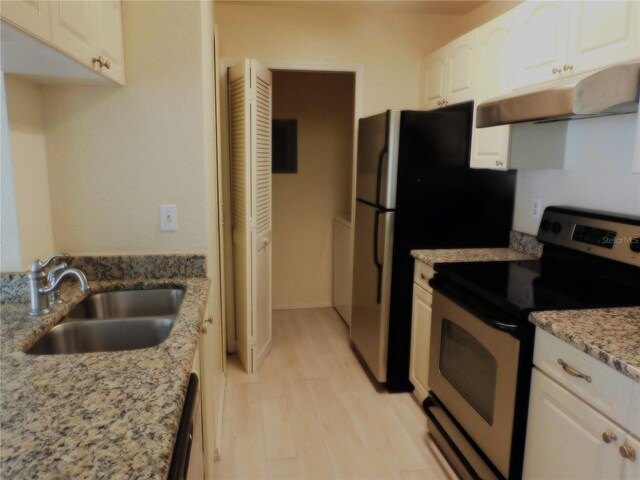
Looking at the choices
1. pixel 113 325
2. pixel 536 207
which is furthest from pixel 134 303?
pixel 536 207

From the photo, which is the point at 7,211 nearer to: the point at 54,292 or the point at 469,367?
the point at 54,292

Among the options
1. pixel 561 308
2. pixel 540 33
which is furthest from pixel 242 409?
pixel 540 33

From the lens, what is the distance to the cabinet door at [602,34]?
1.51 m

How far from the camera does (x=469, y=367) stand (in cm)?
193

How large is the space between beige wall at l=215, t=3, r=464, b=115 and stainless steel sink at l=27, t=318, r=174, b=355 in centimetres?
219

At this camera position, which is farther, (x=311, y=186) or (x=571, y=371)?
(x=311, y=186)

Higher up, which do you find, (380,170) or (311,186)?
(380,170)

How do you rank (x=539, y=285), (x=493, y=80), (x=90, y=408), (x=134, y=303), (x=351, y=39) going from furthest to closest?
(x=351, y=39) → (x=493, y=80) → (x=539, y=285) → (x=134, y=303) → (x=90, y=408)

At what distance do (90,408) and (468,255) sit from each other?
1992 millimetres

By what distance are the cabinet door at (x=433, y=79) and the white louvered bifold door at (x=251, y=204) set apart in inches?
42.1

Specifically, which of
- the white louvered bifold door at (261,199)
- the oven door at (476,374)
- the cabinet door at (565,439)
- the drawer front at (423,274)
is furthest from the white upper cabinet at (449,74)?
the cabinet door at (565,439)

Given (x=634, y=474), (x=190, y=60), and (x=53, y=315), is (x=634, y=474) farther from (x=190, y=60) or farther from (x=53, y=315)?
(x=190, y=60)

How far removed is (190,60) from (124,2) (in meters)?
0.30

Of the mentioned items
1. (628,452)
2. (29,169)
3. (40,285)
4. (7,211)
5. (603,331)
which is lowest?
(628,452)
